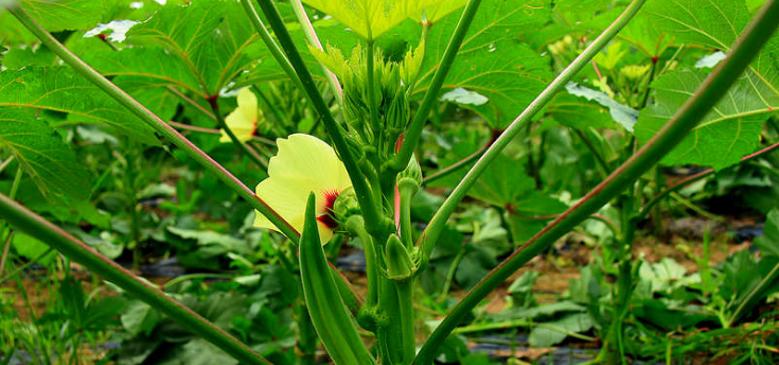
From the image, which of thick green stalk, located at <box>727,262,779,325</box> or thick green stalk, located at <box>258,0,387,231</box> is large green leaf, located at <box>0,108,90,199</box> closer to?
thick green stalk, located at <box>258,0,387,231</box>

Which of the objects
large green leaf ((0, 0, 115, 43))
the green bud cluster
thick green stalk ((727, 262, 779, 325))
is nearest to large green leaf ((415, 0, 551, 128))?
the green bud cluster

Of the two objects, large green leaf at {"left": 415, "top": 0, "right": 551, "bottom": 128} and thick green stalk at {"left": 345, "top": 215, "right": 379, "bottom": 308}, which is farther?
large green leaf at {"left": 415, "top": 0, "right": 551, "bottom": 128}

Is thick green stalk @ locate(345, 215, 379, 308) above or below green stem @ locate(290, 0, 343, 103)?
below

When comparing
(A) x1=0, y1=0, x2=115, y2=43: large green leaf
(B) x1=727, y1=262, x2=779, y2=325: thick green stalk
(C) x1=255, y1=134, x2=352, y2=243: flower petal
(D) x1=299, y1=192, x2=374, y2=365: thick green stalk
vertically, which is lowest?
(B) x1=727, y1=262, x2=779, y2=325: thick green stalk

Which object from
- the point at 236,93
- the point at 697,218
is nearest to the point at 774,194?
the point at 697,218

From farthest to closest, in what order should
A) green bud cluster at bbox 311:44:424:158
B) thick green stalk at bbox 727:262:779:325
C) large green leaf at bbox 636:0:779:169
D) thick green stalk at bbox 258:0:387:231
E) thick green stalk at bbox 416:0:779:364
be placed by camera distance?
thick green stalk at bbox 727:262:779:325 → large green leaf at bbox 636:0:779:169 → green bud cluster at bbox 311:44:424:158 → thick green stalk at bbox 258:0:387:231 → thick green stalk at bbox 416:0:779:364

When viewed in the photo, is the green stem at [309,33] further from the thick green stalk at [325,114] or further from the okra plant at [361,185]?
the thick green stalk at [325,114]

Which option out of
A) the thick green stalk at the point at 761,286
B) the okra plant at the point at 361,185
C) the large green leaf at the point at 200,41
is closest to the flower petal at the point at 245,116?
the large green leaf at the point at 200,41
